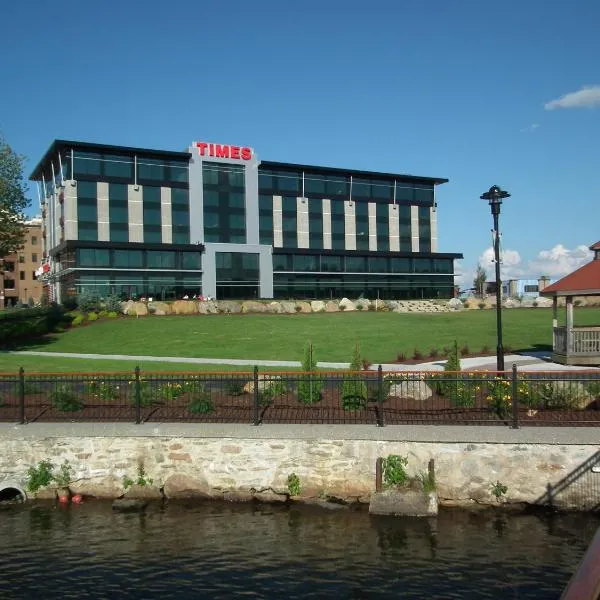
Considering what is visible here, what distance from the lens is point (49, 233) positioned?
254 ft

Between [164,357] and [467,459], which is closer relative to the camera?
[467,459]

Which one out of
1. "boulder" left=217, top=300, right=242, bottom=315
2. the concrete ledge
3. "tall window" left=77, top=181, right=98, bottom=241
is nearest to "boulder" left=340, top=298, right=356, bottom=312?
"boulder" left=217, top=300, right=242, bottom=315

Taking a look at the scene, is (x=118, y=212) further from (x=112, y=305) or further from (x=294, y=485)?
(x=294, y=485)

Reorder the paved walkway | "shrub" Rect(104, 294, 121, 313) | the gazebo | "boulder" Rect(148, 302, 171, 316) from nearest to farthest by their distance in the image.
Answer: the paved walkway → the gazebo → "shrub" Rect(104, 294, 121, 313) → "boulder" Rect(148, 302, 171, 316)

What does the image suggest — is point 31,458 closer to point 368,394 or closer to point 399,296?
point 368,394

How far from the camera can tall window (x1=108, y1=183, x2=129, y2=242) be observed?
2682 inches

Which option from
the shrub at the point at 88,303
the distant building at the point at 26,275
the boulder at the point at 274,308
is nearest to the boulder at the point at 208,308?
the boulder at the point at 274,308

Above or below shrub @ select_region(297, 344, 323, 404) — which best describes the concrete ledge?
below

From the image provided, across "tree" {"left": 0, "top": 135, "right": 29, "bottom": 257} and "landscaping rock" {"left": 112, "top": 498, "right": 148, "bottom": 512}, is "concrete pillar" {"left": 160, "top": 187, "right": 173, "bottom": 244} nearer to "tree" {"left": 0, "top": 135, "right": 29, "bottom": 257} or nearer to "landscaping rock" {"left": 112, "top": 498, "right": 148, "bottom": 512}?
"tree" {"left": 0, "top": 135, "right": 29, "bottom": 257}

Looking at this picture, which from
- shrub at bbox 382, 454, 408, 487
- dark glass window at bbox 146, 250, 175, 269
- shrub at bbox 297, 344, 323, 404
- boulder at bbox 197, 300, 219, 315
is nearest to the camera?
shrub at bbox 382, 454, 408, 487

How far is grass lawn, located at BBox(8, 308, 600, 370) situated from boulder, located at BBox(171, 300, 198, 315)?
3448 mm

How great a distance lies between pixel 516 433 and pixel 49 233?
73279mm

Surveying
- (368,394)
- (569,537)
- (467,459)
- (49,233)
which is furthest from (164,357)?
(49,233)

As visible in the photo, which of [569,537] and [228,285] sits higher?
[228,285]
